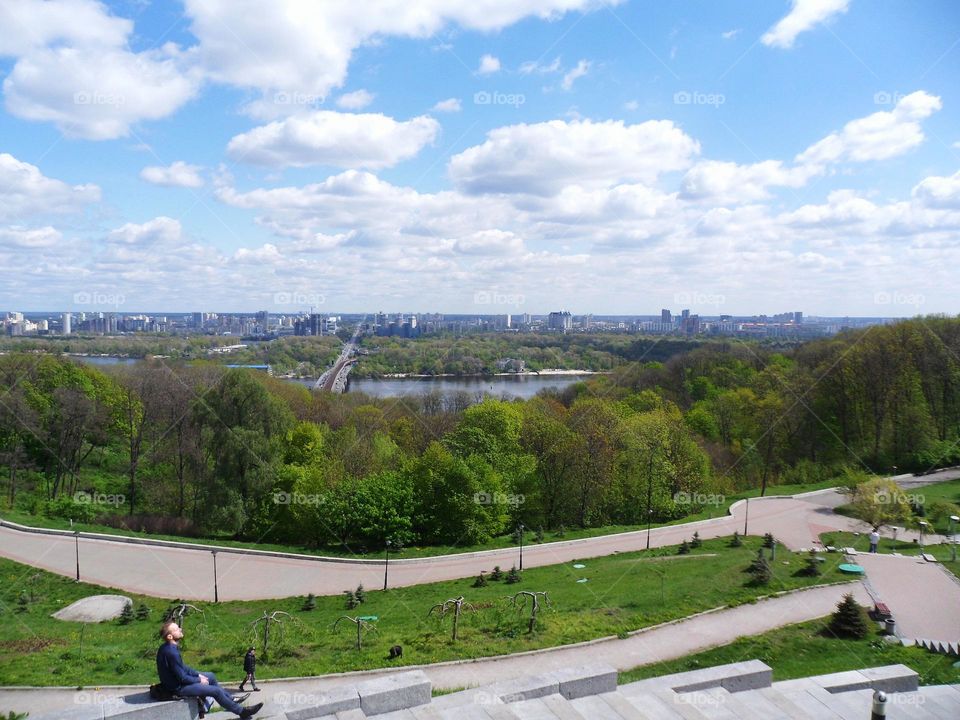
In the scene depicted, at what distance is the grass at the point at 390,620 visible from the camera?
1191cm

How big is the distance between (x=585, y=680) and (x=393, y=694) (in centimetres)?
276

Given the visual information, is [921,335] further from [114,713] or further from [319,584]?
[114,713]

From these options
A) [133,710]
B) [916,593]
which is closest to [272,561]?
[133,710]

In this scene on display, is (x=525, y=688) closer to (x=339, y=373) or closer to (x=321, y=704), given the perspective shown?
(x=321, y=704)

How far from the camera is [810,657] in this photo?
1220cm

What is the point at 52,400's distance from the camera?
3741 cm

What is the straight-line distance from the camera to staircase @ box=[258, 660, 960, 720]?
8.54 m

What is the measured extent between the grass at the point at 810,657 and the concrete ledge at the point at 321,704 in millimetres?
4942

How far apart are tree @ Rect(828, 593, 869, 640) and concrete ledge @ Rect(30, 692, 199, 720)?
1201 cm

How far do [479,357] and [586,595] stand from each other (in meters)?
106

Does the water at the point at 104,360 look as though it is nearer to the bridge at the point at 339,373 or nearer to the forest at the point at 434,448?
the forest at the point at 434,448

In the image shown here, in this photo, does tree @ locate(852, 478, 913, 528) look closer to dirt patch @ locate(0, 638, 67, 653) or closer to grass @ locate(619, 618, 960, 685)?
grass @ locate(619, 618, 960, 685)

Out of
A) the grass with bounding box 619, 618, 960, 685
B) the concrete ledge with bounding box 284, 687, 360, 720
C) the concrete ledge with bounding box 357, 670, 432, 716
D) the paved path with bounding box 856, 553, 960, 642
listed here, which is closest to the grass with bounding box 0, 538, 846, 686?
the paved path with bounding box 856, 553, 960, 642
